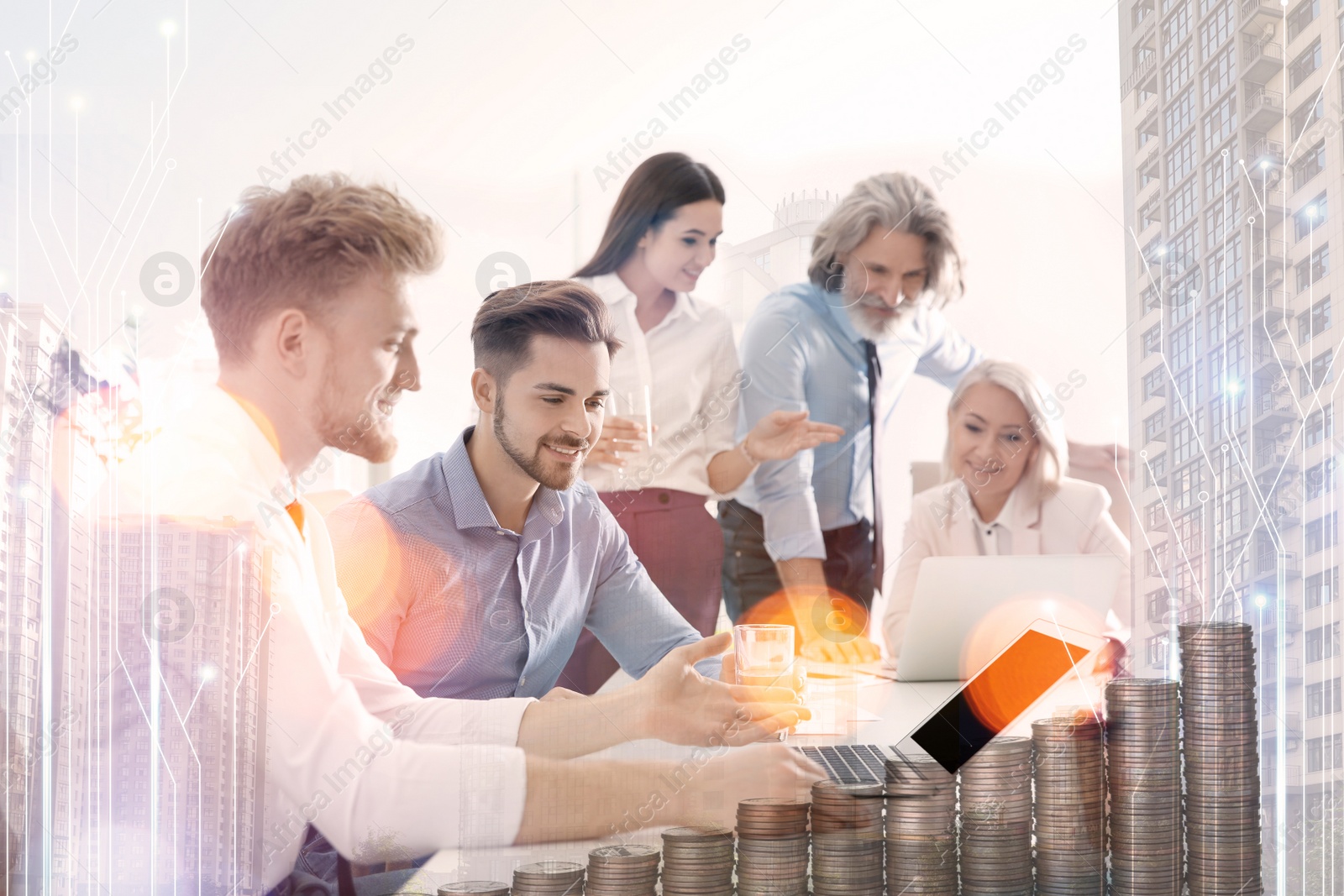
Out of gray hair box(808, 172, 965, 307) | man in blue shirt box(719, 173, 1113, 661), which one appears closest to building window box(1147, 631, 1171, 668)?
man in blue shirt box(719, 173, 1113, 661)

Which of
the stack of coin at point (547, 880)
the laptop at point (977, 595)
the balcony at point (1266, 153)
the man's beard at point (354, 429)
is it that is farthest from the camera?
the balcony at point (1266, 153)

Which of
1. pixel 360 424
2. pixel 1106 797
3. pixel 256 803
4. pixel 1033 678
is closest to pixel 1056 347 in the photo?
pixel 1033 678

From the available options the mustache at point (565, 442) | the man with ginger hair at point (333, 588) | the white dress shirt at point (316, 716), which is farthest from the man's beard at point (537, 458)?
the white dress shirt at point (316, 716)

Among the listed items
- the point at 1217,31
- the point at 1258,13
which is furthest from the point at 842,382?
the point at 1258,13

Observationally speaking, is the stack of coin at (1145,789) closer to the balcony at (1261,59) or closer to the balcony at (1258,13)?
the balcony at (1261,59)

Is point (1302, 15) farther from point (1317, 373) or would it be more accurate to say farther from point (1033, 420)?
point (1033, 420)

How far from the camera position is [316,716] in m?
2.37

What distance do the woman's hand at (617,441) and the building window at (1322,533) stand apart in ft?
5.62

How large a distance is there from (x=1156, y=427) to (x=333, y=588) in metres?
2.04

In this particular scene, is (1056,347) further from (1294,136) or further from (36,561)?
(36,561)

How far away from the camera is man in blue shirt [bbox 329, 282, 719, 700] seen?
8.02ft

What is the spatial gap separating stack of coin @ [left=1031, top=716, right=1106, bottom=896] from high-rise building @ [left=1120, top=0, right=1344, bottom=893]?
323mm

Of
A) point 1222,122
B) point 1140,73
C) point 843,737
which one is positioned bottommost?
point 843,737

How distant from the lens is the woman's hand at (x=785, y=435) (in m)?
2.63
